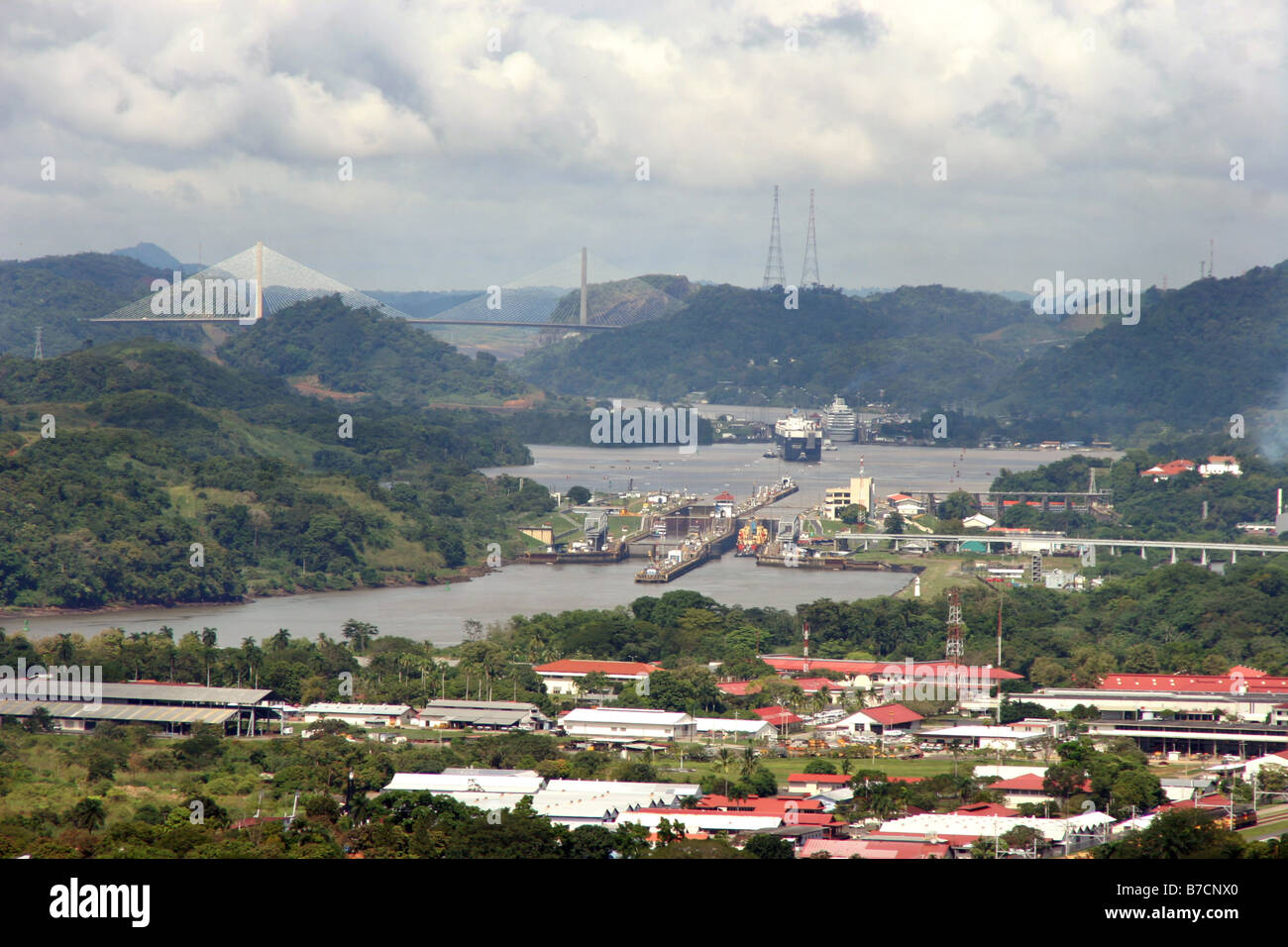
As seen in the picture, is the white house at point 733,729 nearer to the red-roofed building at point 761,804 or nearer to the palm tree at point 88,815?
the red-roofed building at point 761,804

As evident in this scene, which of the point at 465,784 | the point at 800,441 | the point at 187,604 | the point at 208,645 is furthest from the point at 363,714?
the point at 800,441

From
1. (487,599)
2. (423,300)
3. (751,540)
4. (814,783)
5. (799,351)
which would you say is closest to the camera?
(814,783)

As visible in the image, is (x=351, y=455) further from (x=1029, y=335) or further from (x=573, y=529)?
(x=1029, y=335)

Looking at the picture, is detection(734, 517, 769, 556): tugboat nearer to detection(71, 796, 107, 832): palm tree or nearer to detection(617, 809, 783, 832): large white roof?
detection(617, 809, 783, 832): large white roof

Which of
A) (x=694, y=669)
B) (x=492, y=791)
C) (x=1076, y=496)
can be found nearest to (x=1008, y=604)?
(x=694, y=669)

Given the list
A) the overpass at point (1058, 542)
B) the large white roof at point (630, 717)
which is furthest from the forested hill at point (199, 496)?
the large white roof at point (630, 717)

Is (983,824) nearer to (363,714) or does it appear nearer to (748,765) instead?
(748,765)
